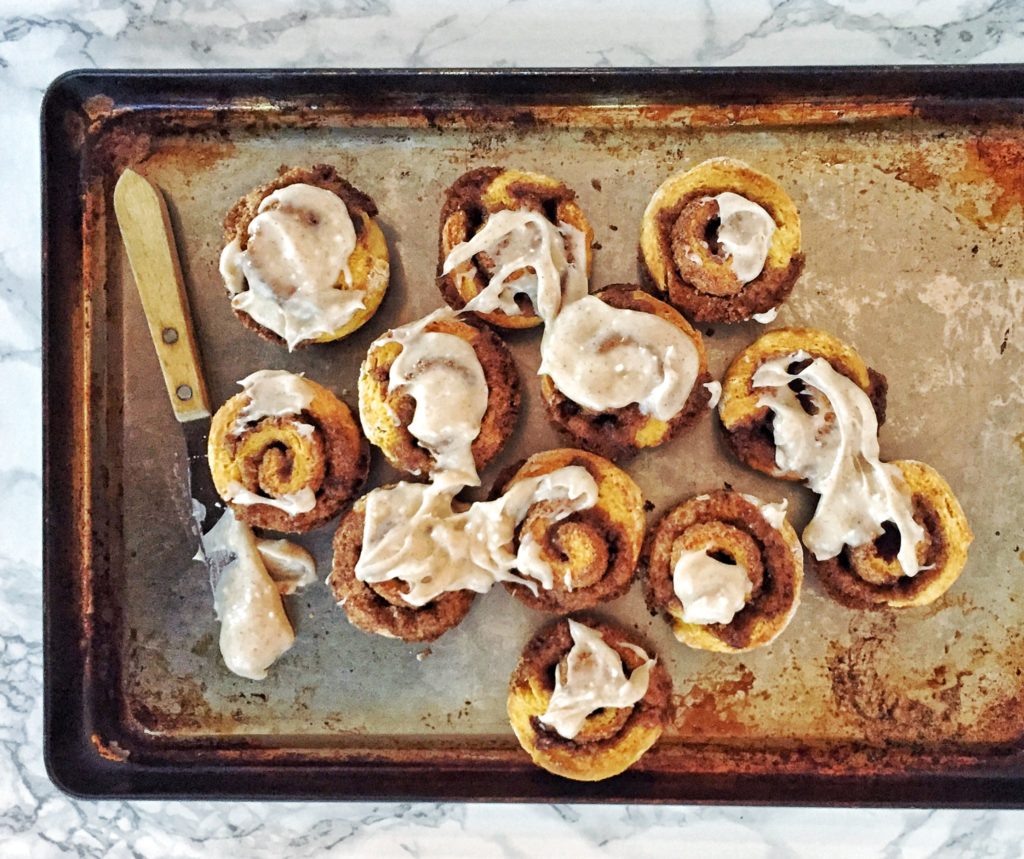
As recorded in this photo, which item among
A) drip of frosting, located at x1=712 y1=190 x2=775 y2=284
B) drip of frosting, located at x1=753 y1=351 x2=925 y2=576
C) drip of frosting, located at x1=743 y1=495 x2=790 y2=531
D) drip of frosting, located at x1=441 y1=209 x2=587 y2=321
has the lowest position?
drip of frosting, located at x1=743 y1=495 x2=790 y2=531

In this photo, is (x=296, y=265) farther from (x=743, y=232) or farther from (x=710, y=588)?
(x=710, y=588)

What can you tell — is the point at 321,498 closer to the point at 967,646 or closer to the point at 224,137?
the point at 224,137

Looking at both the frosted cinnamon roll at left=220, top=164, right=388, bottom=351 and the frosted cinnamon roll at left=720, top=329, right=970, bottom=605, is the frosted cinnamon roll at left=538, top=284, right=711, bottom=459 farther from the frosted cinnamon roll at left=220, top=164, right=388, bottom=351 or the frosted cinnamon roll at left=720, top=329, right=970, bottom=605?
the frosted cinnamon roll at left=220, top=164, right=388, bottom=351

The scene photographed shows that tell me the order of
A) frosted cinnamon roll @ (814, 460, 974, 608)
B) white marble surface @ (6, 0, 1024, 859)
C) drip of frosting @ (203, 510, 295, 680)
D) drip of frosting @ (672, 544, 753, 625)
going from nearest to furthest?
drip of frosting @ (672, 544, 753, 625)
frosted cinnamon roll @ (814, 460, 974, 608)
drip of frosting @ (203, 510, 295, 680)
white marble surface @ (6, 0, 1024, 859)

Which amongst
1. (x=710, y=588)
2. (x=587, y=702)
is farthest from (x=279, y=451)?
(x=710, y=588)

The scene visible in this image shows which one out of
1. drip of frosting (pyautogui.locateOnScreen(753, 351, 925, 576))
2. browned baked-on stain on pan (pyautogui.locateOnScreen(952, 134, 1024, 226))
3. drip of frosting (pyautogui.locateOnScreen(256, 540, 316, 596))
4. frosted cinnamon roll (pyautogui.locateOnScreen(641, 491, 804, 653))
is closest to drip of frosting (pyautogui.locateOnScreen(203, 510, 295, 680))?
drip of frosting (pyautogui.locateOnScreen(256, 540, 316, 596))

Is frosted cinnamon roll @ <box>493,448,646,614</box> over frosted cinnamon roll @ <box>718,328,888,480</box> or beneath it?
beneath
